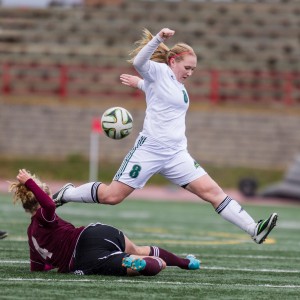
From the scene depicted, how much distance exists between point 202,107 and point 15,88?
5.15m

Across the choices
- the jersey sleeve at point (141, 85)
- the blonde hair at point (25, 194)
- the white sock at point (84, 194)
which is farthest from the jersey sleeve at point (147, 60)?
the blonde hair at point (25, 194)

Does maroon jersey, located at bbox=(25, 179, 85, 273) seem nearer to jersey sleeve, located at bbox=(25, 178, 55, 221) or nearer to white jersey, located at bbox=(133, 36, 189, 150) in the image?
jersey sleeve, located at bbox=(25, 178, 55, 221)

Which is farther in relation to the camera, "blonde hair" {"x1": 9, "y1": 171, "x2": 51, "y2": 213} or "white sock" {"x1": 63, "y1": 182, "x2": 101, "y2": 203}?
"white sock" {"x1": 63, "y1": 182, "x2": 101, "y2": 203}

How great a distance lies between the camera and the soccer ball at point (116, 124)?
9141 mm

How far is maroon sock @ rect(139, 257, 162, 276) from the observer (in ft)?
26.0

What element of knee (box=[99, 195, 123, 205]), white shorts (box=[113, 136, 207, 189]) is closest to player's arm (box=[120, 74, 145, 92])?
white shorts (box=[113, 136, 207, 189])

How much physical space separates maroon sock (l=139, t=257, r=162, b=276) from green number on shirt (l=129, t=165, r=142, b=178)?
108 cm

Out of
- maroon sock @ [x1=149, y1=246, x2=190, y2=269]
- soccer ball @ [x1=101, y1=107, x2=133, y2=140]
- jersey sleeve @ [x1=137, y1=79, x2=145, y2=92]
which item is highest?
jersey sleeve @ [x1=137, y1=79, x2=145, y2=92]

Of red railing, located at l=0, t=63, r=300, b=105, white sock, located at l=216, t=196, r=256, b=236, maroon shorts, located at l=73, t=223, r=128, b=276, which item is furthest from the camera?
red railing, located at l=0, t=63, r=300, b=105

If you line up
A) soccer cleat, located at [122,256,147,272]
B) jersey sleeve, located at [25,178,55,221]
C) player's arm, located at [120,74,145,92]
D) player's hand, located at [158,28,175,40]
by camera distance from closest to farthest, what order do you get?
1. soccer cleat, located at [122,256,147,272]
2. jersey sleeve, located at [25,178,55,221]
3. player's hand, located at [158,28,175,40]
4. player's arm, located at [120,74,145,92]

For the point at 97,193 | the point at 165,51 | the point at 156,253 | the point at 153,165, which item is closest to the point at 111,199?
the point at 97,193

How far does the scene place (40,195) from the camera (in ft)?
26.1

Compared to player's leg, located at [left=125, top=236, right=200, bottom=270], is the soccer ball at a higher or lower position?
higher

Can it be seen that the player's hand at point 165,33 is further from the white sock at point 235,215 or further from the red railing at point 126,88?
the red railing at point 126,88
